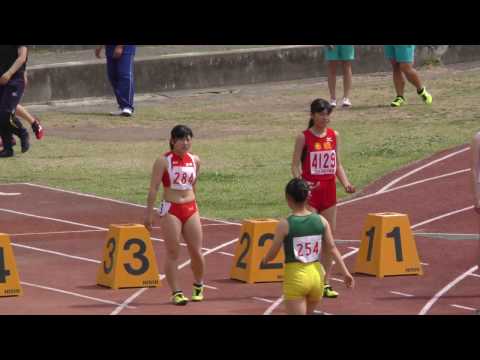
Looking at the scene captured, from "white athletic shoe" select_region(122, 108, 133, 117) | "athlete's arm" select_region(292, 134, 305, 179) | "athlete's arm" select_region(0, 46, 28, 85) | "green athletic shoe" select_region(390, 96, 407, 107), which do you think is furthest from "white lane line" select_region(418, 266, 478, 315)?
"white athletic shoe" select_region(122, 108, 133, 117)

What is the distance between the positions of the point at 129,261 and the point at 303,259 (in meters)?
3.67

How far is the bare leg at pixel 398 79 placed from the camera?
26688 mm

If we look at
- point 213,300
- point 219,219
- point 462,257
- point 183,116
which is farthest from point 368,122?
point 213,300

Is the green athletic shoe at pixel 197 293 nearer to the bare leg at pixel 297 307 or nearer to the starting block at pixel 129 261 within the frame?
the starting block at pixel 129 261

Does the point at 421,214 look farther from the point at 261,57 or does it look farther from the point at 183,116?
the point at 261,57

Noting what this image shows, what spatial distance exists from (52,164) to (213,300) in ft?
31.1

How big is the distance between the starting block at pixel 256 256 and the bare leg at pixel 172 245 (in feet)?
4.60

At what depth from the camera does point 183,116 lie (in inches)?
1113

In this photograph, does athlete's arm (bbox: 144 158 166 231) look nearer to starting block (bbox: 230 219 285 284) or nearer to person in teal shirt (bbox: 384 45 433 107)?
starting block (bbox: 230 219 285 284)

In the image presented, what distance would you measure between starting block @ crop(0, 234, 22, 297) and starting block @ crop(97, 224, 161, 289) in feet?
3.22

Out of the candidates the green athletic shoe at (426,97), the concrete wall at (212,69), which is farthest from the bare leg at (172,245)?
the concrete wall at (212,69)

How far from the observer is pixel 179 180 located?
14383 millimetres

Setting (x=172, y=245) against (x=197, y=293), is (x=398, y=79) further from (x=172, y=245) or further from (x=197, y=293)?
(x=172, y=245)

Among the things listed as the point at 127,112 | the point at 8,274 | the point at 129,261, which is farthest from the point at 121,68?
the point at 8,274
